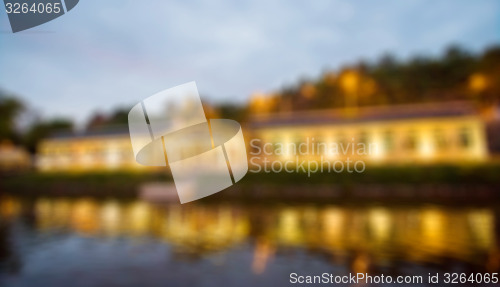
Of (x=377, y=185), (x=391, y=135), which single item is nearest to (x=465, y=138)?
(x=391, y=135)

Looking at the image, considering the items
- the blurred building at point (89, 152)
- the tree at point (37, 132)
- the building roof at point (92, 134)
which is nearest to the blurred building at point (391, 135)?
the blurred building at point (89, 152)

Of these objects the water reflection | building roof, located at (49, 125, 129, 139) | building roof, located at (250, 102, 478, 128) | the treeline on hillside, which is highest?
the water reflection

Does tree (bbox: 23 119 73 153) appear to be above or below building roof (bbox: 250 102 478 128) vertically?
below

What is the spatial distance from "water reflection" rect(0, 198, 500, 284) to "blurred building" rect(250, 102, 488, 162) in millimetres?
9510

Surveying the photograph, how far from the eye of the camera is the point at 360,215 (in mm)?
13336

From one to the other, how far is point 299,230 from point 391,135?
1596 cm

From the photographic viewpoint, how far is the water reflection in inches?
306

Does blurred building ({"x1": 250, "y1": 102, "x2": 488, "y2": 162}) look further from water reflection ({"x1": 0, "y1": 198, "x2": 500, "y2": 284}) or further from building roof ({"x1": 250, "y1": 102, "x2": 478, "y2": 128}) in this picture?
water reflection ({"x1": 0, "y1": 198, "x2": 500, "y2": 284})

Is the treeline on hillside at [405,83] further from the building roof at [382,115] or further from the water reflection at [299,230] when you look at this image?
the water reflection at [299,230]

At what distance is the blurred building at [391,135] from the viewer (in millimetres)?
22578

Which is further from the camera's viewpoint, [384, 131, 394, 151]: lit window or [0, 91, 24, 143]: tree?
[0, 91, 24, 143]: tree

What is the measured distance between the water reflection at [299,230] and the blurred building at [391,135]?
31.2 feet

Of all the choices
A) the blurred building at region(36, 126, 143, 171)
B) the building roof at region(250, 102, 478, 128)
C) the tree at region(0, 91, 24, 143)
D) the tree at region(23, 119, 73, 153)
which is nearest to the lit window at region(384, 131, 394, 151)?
the building roof at region(250, 102, 478, 128)

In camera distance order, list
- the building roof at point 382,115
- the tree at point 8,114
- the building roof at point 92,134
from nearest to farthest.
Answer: the building roof at point 382,115
the building roof at point 92,134
the tree at point 8,114
